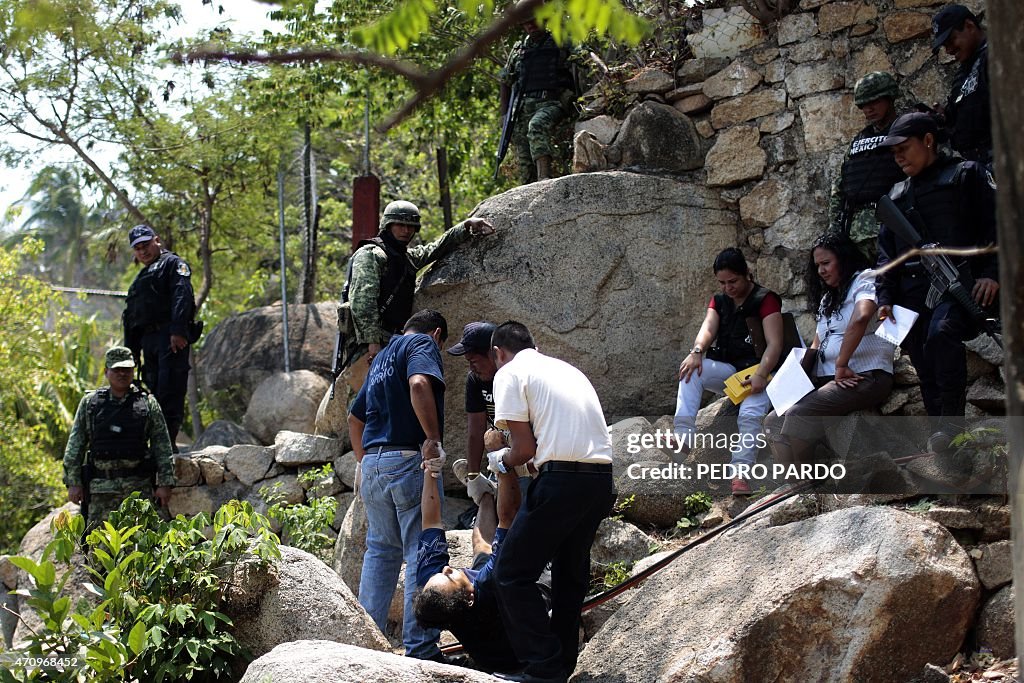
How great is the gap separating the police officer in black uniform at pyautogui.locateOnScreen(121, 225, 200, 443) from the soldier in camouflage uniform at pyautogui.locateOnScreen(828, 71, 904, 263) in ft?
15.6

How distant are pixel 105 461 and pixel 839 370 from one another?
4955 mm

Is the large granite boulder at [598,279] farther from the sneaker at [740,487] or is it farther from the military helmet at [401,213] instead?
the sneaker at [740,487]

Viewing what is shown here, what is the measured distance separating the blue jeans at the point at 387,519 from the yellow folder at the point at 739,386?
6.25ft

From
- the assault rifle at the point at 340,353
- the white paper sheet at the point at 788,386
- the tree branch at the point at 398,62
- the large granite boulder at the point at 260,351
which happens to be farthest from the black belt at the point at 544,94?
the tree branch at the point at 398,62

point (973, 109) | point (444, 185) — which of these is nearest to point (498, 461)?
point (973, 109)

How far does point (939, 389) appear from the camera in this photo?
594 cm

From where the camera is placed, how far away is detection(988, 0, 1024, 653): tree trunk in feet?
6.79

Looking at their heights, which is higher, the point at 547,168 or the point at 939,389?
the point at 547,168

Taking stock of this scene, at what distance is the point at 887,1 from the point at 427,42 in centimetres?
466

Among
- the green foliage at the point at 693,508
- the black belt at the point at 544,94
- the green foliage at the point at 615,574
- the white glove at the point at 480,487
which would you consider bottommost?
the green foliage at the point at 615,574

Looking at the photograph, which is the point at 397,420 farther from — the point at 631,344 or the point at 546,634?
the point at 631,344

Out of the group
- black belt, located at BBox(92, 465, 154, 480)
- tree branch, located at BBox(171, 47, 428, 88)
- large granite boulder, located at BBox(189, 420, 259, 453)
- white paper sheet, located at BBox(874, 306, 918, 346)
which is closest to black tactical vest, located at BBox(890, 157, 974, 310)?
white paper sheet, located at BBox(874, 306, 918, 346)

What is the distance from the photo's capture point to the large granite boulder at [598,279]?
8086 mm

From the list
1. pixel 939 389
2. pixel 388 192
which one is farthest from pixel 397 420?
pixel 388 192
